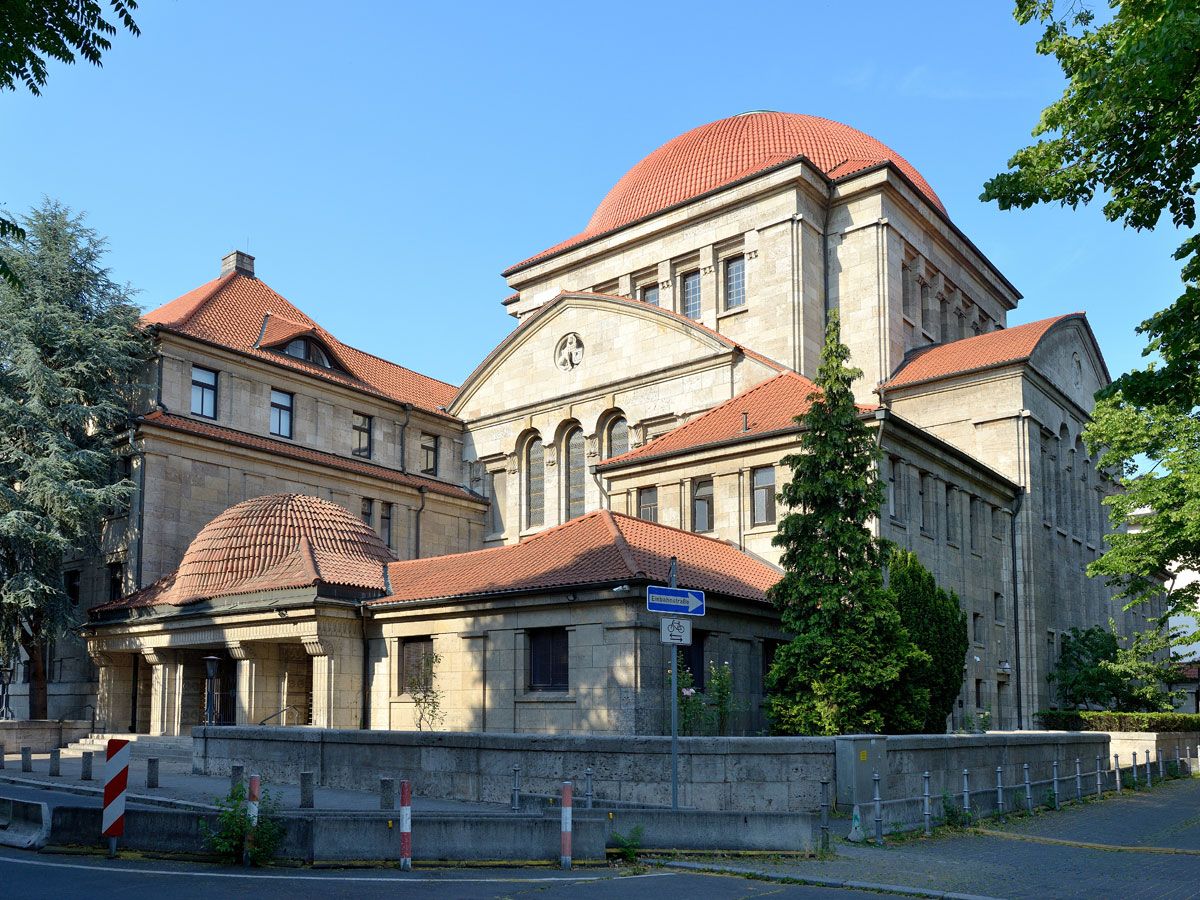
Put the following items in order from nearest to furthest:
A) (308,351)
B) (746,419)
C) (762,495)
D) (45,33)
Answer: (45,33), (762,495), (746,419), (308,351)

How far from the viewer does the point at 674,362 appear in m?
37.2

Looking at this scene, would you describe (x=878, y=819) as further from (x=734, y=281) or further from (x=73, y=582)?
(x=73, y=582)

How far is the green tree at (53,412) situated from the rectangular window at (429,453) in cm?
1220

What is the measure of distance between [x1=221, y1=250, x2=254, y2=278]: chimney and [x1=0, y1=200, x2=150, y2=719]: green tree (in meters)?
9.32

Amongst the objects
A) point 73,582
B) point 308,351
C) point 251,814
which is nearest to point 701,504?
point 308,351

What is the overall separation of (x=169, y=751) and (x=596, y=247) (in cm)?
2679

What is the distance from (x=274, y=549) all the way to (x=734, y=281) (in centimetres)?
2046

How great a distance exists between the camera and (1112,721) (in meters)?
34.1

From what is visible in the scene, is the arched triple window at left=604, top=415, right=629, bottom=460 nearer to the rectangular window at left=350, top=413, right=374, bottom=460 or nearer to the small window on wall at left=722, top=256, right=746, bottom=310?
the small window on wall at left=722, top=256, right=746, bottom=310

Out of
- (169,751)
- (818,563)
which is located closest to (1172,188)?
(818,563)

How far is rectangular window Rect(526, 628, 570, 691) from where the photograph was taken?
2442 cm

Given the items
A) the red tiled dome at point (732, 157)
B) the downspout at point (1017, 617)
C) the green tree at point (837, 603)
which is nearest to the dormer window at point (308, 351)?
the red tiled dome at point (732, 157)

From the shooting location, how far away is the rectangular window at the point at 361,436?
4444 cm

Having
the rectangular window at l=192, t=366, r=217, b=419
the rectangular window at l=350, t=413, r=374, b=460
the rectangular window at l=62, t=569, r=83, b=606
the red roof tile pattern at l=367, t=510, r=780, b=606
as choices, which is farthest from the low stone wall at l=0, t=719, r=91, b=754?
the rectangular window at l=350, t=413, r=374, b=460
